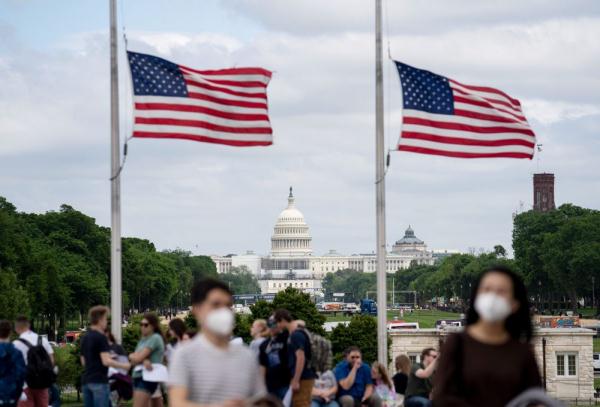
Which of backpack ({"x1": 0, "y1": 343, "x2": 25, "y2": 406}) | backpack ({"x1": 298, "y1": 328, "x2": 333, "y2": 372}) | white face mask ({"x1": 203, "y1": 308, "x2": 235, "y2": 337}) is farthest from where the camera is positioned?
backpack ({"x1": 298, "y1": 328, "x2": 333, "y2": 372})

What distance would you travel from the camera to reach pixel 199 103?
78.1ft

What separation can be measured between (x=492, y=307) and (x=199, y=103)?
1451 centimetres

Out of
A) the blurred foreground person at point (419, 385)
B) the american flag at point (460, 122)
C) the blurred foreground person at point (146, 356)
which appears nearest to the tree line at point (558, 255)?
the american flag at point (460, 122)

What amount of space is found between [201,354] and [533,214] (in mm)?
165051

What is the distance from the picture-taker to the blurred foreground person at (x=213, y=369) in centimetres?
939

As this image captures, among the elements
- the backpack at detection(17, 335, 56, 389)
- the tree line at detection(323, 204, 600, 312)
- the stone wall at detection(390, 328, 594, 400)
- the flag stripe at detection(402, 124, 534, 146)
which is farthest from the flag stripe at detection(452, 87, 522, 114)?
the tree line at detection(323, 204, 600, 312)

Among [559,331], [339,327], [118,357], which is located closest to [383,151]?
[118,357]

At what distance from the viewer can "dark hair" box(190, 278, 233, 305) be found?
9.90 m

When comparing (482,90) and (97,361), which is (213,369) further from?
(482,90)

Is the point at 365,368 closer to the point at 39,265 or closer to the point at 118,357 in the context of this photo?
the point at 118,357

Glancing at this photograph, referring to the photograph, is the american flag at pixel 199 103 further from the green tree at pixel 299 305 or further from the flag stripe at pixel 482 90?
Result: the green tree at pixel 299 305

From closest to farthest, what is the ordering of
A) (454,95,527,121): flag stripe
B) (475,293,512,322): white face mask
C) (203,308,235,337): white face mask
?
(203,308,235,337): white face mask, (475,293,512,322): white face mask, (454,95,527,121): flag stripe

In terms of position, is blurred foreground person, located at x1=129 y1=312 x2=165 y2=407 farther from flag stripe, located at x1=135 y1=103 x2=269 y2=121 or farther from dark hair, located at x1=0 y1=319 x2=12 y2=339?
flag stripe, located at x1=135 y1=103 x2=269 y2=121

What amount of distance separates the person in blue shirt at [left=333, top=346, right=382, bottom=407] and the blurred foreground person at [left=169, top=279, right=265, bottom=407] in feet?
38.7
